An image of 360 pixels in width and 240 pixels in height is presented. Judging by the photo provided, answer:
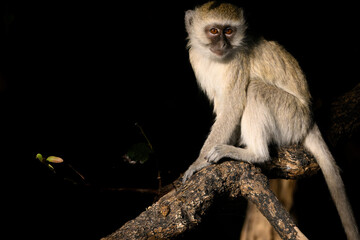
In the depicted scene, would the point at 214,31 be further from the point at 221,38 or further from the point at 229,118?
the point at 229,118

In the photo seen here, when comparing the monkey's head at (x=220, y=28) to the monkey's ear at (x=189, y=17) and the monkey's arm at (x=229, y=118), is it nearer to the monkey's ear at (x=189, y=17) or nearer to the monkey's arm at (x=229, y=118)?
the monkey's ear at (x=189, y=17)

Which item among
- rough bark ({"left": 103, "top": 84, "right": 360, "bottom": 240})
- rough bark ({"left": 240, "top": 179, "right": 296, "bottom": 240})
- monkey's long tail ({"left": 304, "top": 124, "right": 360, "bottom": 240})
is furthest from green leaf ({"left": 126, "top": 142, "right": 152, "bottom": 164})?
rough bark ({"left": 240, "top": 179, "right": 296, "bottom": 240})

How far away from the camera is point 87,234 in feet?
15.4

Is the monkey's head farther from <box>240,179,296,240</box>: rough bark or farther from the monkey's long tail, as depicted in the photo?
<box>240,179,296,240</box>: rough bark

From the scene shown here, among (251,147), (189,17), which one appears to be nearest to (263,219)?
(251,147)

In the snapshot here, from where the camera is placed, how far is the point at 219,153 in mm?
3758

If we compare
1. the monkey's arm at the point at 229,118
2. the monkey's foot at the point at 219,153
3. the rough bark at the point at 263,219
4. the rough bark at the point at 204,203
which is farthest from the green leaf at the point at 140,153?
the rough bark at the point at 263,219

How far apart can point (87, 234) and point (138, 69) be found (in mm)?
2482

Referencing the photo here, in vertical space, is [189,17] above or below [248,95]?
above

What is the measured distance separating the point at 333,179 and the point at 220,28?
2.21 meters

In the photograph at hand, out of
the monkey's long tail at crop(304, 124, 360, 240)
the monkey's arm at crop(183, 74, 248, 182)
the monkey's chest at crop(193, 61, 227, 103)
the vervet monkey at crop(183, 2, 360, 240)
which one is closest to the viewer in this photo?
the monkey's long tail at crop(304, 124, 360, 240)

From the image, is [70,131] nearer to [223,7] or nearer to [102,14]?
[102,14]

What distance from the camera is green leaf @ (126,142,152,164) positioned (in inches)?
160

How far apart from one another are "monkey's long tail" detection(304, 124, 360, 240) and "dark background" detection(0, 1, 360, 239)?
851 millimetres
